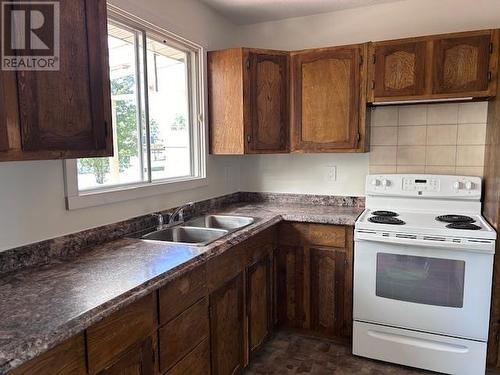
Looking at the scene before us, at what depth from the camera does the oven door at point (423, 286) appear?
80.7 inches

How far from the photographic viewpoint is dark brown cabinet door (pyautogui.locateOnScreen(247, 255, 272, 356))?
2184mm

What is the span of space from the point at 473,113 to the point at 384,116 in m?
0.58

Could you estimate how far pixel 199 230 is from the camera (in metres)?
2.20

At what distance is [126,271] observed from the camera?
1.40m

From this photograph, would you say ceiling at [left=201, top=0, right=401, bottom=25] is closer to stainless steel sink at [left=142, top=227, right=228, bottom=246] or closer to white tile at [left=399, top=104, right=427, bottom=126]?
white tile at [left=399, top=104, right=427, bottom=126]

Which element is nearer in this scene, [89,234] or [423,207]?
[89,234]

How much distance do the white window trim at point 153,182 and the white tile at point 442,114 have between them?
1643mm

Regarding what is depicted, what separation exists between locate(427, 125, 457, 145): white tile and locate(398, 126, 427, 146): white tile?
1.7 inches

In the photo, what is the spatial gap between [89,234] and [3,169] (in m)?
0.51

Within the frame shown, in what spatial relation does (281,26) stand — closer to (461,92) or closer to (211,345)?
(461,92)

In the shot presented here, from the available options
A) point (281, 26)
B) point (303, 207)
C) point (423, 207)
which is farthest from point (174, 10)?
point (423, 207)

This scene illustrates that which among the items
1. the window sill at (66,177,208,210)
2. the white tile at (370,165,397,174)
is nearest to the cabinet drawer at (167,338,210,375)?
the window sill at (66,177,208,210)

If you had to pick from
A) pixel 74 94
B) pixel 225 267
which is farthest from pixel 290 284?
pixel 74 94

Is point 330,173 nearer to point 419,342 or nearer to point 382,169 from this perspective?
point 382,169
